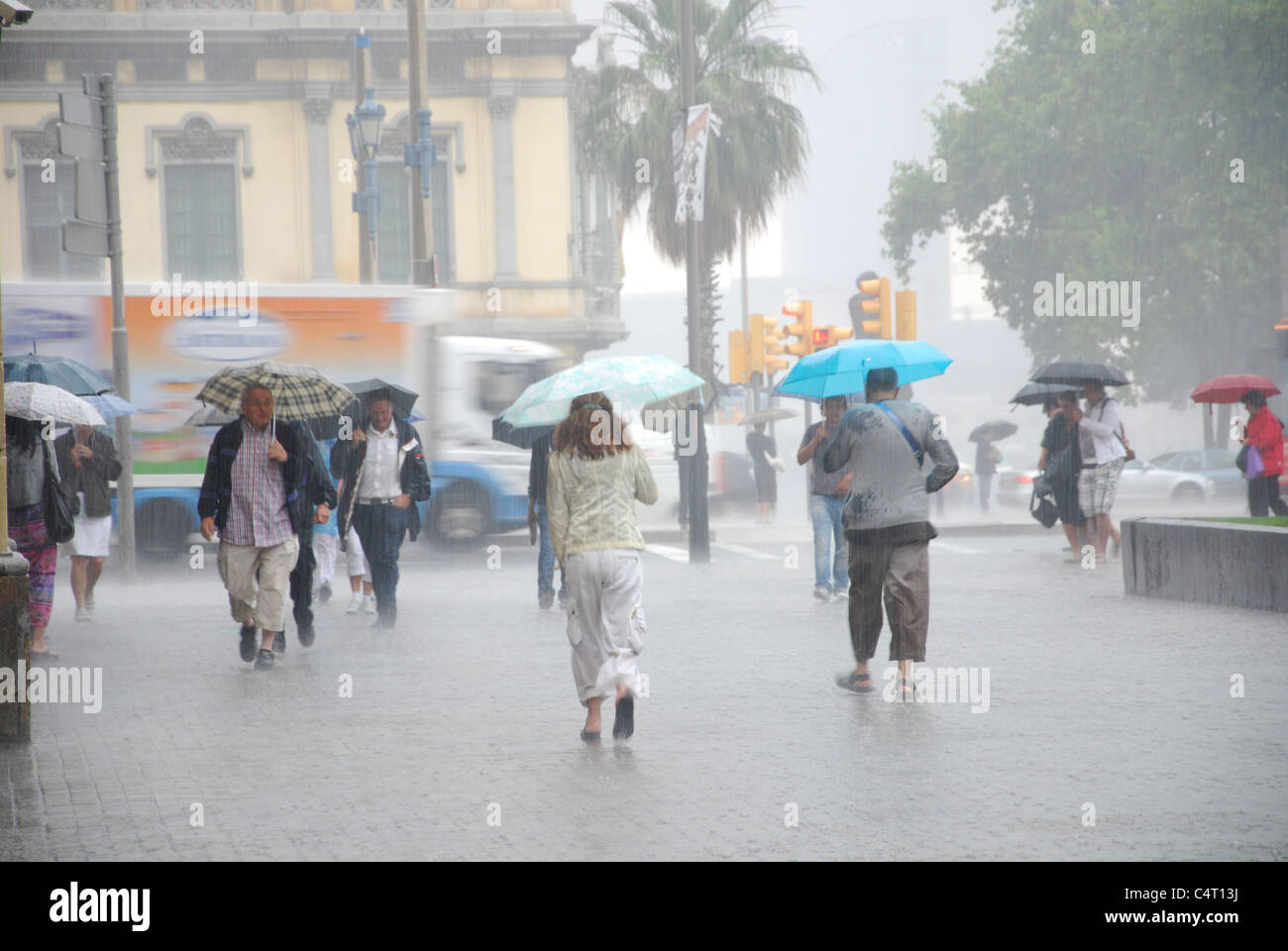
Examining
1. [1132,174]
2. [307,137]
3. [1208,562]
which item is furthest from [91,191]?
[1132,174]

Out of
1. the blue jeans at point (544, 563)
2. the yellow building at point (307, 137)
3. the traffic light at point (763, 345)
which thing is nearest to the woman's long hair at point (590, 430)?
the blue jeans at point (544, 563)

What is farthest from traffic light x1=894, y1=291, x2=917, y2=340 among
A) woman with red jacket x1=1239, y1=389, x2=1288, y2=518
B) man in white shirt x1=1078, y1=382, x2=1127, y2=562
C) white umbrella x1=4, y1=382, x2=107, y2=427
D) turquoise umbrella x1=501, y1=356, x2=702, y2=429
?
turquoise umbrella x1=501, y1=356, x2=702, y2=429

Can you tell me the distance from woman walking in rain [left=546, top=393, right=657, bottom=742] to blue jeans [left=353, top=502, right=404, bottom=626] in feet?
16.6

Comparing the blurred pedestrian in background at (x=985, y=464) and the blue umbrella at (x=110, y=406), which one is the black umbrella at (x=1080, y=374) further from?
the blurred pedestrian in background at (x=985, y=464)

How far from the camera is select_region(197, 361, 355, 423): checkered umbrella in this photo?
11.5m

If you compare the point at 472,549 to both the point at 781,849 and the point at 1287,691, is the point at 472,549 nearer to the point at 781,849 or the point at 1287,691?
the point at 1287,691

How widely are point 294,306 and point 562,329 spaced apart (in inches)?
552

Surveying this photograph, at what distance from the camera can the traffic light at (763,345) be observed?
87.5 ft

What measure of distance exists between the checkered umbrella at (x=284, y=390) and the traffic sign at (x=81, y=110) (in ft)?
15.7

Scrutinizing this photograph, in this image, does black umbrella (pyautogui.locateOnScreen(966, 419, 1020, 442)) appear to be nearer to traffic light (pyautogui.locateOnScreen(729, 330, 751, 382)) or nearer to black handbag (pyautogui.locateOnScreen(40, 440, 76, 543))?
traffic light (pyautogui.locateOnScreen(729, 330, 751, 382))

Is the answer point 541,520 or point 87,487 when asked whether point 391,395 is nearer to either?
point 541,520

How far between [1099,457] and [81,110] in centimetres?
987
